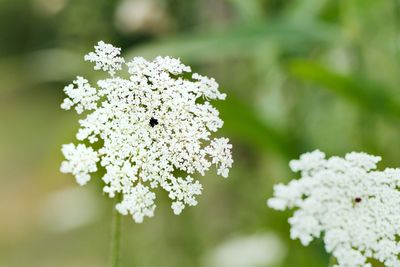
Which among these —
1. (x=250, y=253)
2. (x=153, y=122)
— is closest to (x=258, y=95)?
(x=250, y=253)

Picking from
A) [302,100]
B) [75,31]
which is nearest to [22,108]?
[75,31]

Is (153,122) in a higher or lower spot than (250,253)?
lower

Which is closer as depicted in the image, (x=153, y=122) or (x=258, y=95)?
(x=153, y=122)

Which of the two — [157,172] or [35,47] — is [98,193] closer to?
[157,172]

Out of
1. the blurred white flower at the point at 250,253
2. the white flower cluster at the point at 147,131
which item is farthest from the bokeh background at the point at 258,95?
the white flower cluster at the point at 147,131

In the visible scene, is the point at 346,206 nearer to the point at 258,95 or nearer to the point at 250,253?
the point at 250,253
